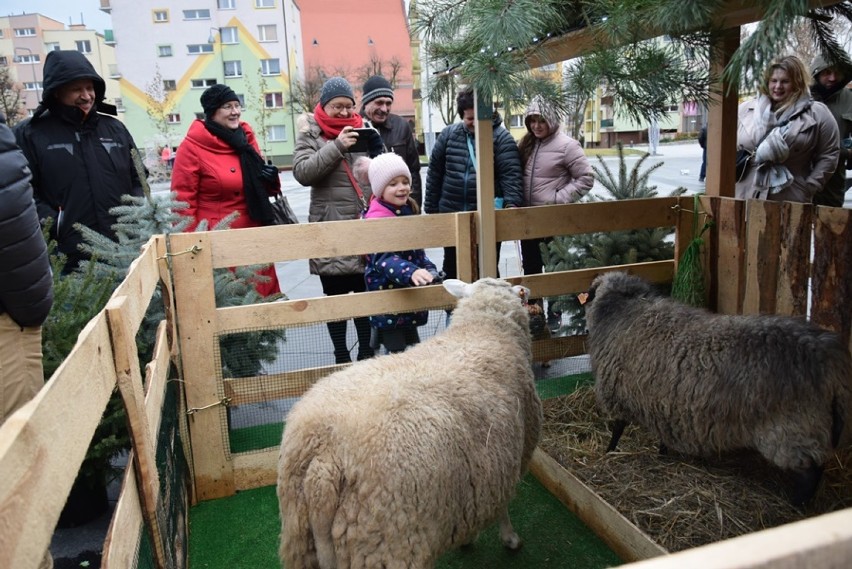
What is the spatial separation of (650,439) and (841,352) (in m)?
1.27

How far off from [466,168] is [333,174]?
1169 millimetres

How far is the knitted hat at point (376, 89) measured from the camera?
4980mm

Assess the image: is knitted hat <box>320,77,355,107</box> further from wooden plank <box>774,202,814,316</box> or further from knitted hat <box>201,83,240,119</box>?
wooden plank <box>774,202,814,316</box>

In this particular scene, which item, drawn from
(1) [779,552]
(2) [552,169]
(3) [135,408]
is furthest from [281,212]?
(1) [779,552]

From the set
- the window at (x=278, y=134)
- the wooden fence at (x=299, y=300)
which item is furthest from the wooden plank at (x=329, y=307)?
the window at (x=278, y=134)

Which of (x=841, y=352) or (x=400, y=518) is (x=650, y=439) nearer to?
(x=841, y=352)

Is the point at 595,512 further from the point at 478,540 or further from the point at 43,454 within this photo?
the point at 43,454

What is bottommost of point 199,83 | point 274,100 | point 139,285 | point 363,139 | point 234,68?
point 139,285

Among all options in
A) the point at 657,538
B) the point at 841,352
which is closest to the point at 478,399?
the point at 657,538

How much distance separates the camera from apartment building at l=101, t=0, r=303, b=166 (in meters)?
37.3

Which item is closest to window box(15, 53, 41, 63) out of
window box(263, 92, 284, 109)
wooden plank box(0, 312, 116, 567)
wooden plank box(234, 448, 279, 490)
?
window box(263, 92, 284, 109)

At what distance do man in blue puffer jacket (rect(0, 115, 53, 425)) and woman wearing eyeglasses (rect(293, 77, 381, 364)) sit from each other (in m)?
2.20

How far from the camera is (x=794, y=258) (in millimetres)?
3324

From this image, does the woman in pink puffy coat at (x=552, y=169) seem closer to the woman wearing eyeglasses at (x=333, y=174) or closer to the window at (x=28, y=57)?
the woman wearing eyeglasses at (x=333, y=174)
